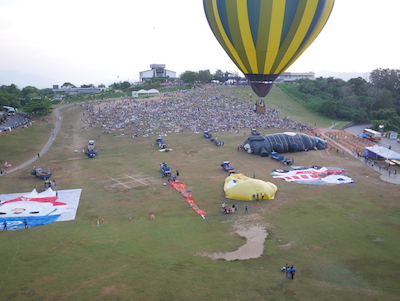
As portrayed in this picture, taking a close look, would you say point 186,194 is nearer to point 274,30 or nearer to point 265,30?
→ point 265,30

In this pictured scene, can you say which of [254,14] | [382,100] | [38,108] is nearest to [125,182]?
[254,14]

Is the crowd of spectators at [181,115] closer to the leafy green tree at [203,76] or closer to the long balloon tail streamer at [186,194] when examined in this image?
the long balloon tail streamer at [186,194]

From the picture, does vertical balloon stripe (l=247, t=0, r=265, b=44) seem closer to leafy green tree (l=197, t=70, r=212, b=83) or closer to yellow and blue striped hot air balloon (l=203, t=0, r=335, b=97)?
yellow and blue striped hot air balloon (l=203, t=0, r=335, b=97)

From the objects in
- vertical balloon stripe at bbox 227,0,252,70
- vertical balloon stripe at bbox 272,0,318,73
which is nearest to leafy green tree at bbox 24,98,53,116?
vertical balloon stripe at bbox 227,0,252,70

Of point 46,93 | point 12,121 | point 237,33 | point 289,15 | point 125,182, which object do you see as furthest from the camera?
point 46,93

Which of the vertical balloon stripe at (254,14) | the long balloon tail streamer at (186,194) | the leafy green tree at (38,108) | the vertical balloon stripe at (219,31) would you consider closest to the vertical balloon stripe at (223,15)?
the vertical balloon stripe at (219,31)

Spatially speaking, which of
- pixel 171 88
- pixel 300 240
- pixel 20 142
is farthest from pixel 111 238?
pixel 171 88
